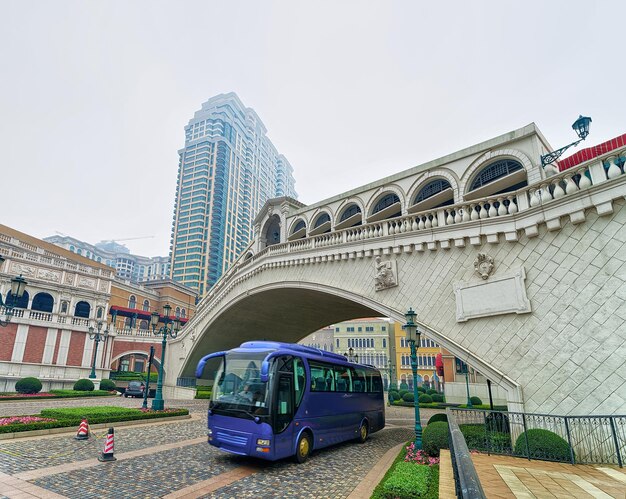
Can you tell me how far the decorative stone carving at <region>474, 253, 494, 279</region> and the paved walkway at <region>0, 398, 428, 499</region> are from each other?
687cm

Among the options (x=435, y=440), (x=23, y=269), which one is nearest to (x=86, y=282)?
(x=23, y=269)

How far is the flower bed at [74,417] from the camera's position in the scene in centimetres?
1203

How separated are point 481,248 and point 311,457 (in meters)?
9.20

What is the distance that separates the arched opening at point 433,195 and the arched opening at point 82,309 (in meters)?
38.9

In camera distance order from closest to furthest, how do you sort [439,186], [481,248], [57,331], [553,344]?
[553,344] < [481,248] < [439,186] < [57,331]

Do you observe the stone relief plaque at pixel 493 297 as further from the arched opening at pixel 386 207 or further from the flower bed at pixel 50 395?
the flower bed at pixel 50 395

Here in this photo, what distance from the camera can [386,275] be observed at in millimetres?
16031

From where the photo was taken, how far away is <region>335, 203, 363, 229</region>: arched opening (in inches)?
895

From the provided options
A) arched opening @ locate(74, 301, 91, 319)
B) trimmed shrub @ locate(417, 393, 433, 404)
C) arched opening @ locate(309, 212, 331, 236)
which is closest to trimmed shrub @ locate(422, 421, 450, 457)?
arched opening @ locate(309, 212, 331, 236)

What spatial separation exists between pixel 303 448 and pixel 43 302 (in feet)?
128

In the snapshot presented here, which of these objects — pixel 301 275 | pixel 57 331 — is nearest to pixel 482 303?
pixel 301 275

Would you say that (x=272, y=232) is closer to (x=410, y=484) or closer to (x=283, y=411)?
(x=283, y=411)

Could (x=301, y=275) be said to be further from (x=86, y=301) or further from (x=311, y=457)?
(x=86, y=301)

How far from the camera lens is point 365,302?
667 inches
